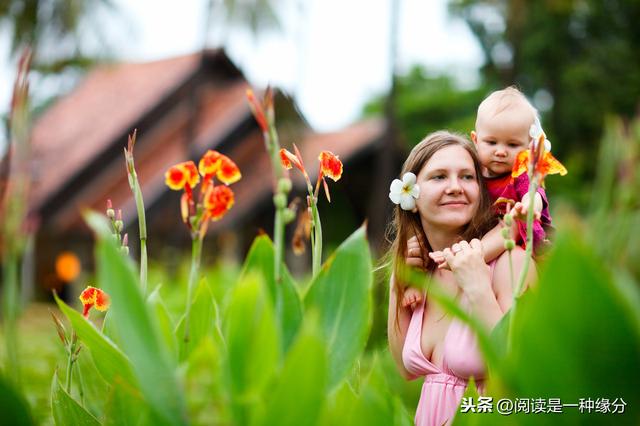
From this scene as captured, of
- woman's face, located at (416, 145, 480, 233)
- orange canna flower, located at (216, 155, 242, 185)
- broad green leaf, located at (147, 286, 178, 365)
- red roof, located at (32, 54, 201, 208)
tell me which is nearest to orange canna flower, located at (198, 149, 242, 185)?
orange canna flower, located at (216, 155, 242, 185)

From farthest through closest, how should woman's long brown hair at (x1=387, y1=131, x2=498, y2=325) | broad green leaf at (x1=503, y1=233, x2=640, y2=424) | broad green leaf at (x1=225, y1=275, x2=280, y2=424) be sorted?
woman's long brown hair at (x1=387, y1=131, x2=498, y2=325)
broad green leaf at (x1=225, y1=275, x2=280, y2=424)
broad green leaf at (x1=503, y1=233, x2=640, y2=424)

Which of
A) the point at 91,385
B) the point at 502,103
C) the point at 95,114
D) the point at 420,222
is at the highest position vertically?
the point at 95,114

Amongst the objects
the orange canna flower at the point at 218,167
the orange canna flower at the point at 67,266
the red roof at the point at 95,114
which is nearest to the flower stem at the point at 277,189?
the orange canna flower at the point at 218,167

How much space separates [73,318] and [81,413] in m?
0.23

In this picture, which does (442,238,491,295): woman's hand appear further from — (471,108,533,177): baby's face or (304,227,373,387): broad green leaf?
(304,227,373,387): broad green leaf

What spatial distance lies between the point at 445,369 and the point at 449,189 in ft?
1.18

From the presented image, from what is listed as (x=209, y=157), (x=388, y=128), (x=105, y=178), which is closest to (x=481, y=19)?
(x=388, y=128)

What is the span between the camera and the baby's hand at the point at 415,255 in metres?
1.57

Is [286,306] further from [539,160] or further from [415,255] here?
[415,255]

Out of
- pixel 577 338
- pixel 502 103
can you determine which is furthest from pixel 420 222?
pixel 577 338

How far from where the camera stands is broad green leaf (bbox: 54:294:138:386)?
1.03 metres

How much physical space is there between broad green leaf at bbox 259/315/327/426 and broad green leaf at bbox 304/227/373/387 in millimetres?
164

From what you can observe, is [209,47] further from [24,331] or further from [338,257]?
[338,257]

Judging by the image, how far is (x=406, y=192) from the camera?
59.9 inches
